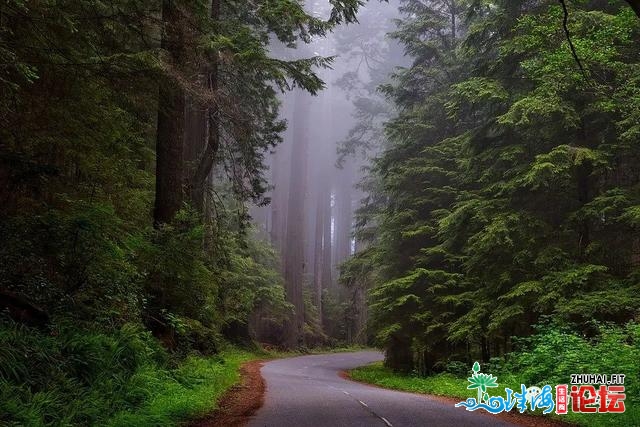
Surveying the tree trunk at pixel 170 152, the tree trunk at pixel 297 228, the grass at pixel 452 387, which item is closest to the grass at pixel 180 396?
the tree trunk at pixel 170 152

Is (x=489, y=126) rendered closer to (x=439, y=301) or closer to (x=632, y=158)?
(x=632, y=158)

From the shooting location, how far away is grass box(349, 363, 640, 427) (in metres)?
7.04

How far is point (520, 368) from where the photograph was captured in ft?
35.8

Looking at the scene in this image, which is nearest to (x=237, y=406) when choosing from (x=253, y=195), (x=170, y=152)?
(x=170, y=152)

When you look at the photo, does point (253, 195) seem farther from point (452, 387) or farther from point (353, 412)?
point (353, 412)

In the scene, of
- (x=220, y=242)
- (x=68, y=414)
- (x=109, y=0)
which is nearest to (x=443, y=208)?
Result: (x=220, y=242)

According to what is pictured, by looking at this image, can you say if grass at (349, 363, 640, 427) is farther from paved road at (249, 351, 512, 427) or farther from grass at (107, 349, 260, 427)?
grass at (107, 349, 260, 427)

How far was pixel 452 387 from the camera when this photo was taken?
1210 centimetres

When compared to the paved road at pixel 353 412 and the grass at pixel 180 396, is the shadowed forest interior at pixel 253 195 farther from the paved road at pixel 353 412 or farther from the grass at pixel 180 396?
the paved road at pixel 353 412

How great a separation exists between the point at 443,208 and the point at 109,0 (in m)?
12.0

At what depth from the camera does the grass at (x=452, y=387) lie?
7039 mm

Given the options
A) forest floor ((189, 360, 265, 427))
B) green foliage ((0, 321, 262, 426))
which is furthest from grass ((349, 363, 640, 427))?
green foliage ((0, 321, 262, 426))

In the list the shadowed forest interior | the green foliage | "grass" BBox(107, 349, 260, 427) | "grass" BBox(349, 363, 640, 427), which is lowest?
"grass" BBox(349, 363, 640, 427)

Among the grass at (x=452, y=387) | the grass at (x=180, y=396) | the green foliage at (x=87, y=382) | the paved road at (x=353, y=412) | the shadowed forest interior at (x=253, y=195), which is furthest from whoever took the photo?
the paved road at (x=353, y=412)
